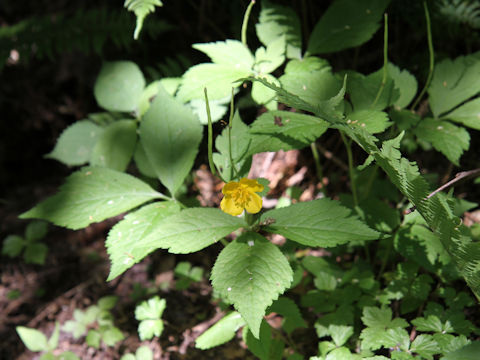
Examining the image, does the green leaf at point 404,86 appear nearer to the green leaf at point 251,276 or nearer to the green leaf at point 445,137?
the green leaf at point 445,137

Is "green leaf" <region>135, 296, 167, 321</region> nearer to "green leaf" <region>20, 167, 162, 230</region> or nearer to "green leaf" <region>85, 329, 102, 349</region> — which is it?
"green leaf" <region>85, 329, 102, 349</region>

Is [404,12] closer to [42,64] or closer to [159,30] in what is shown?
[159,30]

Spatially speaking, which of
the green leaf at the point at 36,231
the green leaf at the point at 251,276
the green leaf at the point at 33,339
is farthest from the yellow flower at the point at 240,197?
the green leaf at the point at 36,231

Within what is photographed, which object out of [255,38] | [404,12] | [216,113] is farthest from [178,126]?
[404,12]

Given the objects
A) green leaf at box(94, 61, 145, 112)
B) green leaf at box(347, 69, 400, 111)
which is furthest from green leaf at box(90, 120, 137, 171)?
green leaf at box(347, 69, 400, 111)

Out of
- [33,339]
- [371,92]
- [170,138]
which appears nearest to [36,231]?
[33,339]
